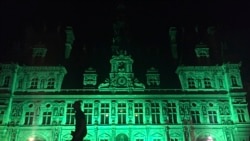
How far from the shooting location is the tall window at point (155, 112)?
33062 millimetres

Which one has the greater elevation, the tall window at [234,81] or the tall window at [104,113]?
the tall window at [234,81]

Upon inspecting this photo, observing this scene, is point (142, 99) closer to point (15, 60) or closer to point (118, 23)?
point (118, 23)

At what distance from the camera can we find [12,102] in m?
33.5

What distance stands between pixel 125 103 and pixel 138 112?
165cm

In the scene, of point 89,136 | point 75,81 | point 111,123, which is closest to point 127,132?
point 111,123

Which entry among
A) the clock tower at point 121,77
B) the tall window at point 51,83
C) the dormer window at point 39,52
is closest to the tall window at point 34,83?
the tall window at point 51,83

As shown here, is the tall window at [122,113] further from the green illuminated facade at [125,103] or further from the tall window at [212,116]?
the tall window at [212,116]

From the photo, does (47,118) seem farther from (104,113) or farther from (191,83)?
(191,83)

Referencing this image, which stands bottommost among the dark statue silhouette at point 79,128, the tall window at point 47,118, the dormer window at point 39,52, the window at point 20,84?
the dark statue silhouette at point 79,128

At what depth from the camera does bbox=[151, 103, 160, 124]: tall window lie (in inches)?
1302

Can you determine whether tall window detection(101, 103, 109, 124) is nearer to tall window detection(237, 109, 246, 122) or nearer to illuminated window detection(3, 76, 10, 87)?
illuminated window detection(3, 76, 10, 87)

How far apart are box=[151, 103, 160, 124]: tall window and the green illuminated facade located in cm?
10

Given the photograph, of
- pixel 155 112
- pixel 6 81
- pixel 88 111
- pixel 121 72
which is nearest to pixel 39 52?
pixel 6 81

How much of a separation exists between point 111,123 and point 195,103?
29.9 feet
